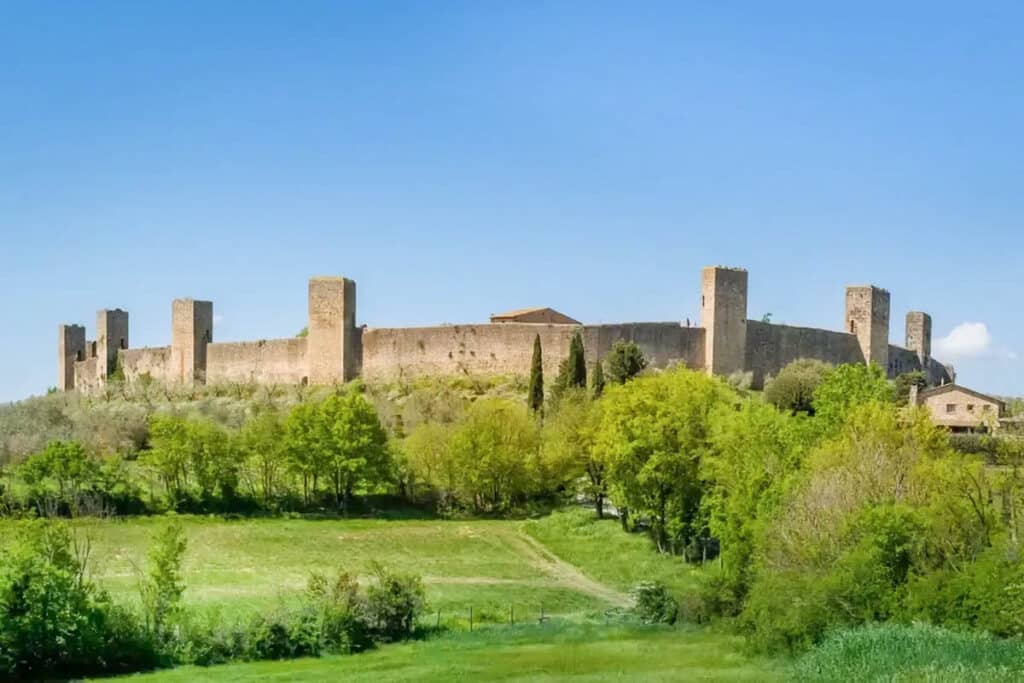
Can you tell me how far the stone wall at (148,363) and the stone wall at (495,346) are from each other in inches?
631

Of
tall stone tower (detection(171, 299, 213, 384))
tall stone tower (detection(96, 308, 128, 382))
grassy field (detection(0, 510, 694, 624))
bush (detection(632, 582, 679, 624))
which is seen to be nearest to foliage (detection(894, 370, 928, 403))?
grassy field (detection(0, 510, 694, 624))

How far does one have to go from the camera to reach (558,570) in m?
36.2

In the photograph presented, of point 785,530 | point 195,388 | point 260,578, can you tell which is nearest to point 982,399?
point 785,530

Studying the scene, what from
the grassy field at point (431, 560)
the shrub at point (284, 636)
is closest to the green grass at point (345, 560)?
the grassy field at point (431, 560)

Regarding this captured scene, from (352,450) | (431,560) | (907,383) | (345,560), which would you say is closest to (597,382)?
(352,450)

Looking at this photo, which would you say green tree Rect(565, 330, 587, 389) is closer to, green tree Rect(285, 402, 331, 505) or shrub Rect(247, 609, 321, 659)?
green tree Rect(285, 402, 331, 505)

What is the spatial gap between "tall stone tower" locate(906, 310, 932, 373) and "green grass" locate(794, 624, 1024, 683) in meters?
52.4

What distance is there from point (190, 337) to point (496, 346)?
21348 millimetres

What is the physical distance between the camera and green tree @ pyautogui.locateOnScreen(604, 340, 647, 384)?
175 feet

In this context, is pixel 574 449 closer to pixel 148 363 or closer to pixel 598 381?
pixel 598 381

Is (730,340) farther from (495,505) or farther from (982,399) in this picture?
(495,505)

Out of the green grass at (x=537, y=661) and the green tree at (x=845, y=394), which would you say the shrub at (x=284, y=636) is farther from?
the green tree at (x=845, y=394)

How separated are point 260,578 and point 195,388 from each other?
39.4 meters

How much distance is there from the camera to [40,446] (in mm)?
46781
